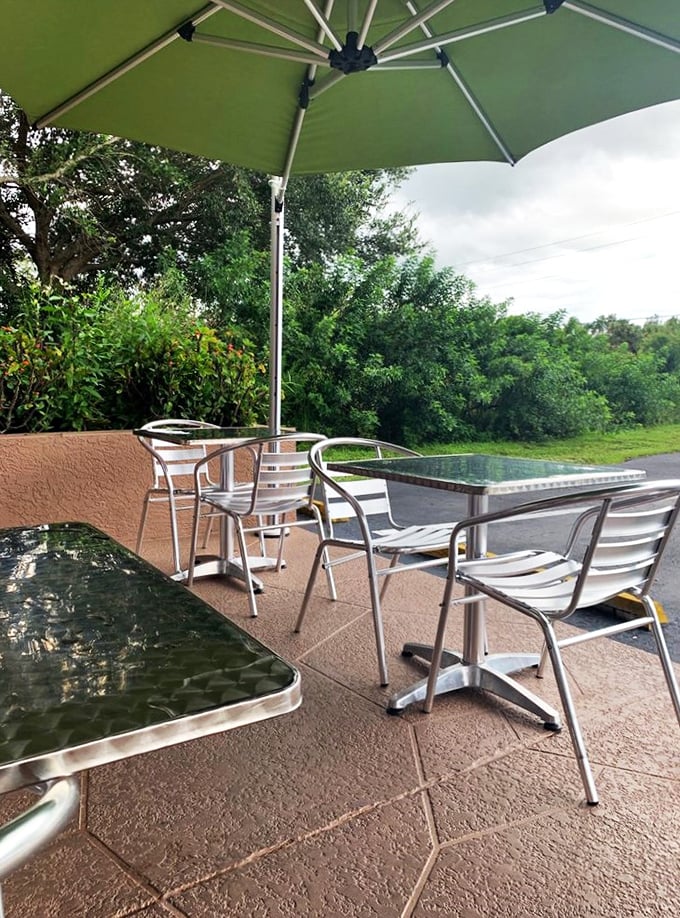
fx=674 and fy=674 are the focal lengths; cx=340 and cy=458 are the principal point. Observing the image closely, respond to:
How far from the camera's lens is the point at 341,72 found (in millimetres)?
2355

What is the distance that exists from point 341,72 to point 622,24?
3.07 feet

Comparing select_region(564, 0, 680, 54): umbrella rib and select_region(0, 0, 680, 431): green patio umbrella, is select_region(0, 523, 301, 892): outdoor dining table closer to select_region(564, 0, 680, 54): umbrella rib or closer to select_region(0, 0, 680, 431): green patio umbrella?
select_region(0, 0, 680, 431): green patio umbrella

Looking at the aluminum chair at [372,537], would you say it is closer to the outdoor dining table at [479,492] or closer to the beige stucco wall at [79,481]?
the outdoor dining table at [479,492]

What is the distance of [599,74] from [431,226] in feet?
26.2

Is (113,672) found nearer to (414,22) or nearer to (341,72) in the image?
(414,22)

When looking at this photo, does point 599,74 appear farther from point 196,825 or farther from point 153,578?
point 196,825

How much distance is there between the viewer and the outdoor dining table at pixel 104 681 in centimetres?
48

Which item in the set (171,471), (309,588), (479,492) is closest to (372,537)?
(309,588)

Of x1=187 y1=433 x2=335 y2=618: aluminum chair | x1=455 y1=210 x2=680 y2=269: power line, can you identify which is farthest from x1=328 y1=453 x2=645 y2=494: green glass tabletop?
x1=455 y1=210 x2=680 y2=269: power line

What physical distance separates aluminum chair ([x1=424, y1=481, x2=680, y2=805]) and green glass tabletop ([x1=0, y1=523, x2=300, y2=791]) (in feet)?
3.40

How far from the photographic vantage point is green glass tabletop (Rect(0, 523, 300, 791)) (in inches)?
18.8

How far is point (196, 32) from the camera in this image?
2.44m

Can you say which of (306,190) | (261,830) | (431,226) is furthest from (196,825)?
(431,226)

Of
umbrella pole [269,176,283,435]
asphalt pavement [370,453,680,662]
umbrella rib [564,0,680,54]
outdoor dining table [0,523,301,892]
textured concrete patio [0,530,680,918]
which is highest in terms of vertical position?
umbrella rib [564,0,680,54]
